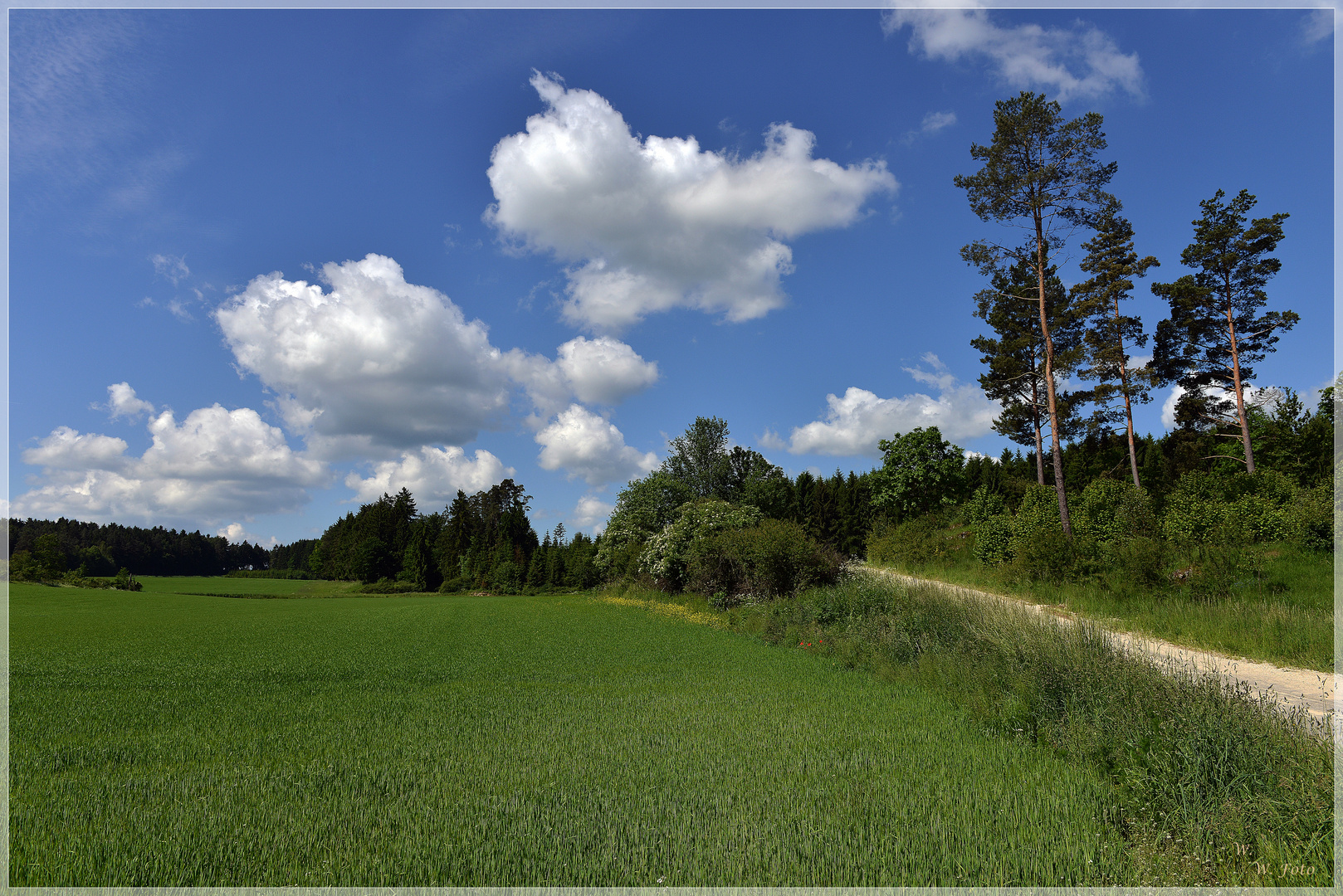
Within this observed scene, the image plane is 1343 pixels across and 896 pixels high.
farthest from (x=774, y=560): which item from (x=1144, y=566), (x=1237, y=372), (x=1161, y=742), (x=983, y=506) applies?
(x=1237, y=372)

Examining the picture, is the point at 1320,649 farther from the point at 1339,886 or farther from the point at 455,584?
the point at 455,584

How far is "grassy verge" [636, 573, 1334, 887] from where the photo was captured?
3.63m

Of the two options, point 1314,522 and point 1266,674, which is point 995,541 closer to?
point 1314,522

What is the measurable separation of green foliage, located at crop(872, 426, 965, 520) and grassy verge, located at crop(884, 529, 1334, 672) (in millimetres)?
23088

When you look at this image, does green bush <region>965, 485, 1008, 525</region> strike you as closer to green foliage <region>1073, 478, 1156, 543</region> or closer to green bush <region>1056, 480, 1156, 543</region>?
green bush <region>1056, 480, 1156, 543</region>

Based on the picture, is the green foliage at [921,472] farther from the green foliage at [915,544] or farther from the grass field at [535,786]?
the grass field at [535,786]

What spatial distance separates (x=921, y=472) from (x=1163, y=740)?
1478 inches

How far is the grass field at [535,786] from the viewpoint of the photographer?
355cm

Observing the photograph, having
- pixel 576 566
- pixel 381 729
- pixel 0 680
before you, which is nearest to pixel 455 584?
pixel 576 566

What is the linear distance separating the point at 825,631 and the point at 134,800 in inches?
456

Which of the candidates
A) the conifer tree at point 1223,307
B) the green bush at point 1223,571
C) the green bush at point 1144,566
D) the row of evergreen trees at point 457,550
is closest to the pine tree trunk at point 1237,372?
the conifer tree at point 1223,307

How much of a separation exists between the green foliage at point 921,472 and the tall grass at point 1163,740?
107ft

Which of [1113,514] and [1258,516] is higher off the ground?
[1113,514]

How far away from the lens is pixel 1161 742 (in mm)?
4816
